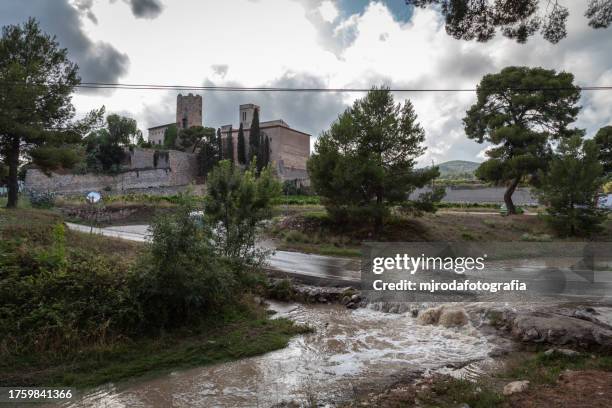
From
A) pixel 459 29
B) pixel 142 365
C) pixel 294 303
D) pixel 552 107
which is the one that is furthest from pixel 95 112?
pixel 552 107

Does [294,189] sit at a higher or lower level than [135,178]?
lower

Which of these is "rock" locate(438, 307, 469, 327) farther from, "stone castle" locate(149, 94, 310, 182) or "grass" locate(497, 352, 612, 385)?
"stone castle" locate(149, 94, 310, 182)

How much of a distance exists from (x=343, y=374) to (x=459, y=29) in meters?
7.41

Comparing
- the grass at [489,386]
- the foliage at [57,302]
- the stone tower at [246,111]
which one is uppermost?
the stone tower at [246,111]

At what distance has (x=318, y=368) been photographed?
26.5 feet

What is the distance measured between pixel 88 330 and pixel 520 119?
1436 inches

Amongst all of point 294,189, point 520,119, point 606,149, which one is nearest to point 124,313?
point 520,119

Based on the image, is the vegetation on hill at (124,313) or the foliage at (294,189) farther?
the foliage at (294,189)

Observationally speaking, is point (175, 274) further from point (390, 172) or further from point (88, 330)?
point (390, 172)

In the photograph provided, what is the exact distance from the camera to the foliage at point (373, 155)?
23500 millimetres

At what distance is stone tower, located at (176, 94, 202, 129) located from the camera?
294ft

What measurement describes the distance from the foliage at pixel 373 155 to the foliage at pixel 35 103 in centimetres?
1380

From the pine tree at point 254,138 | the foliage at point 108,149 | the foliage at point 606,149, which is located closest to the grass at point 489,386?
the foliage at point 606,149

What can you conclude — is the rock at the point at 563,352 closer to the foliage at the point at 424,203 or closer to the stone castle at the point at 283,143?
the foliage at the point at 424,203
